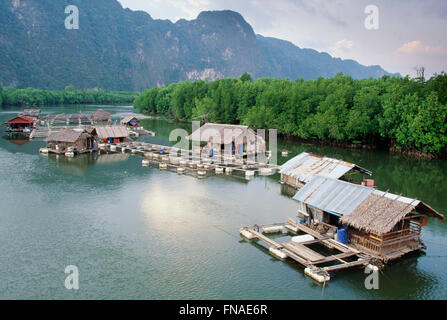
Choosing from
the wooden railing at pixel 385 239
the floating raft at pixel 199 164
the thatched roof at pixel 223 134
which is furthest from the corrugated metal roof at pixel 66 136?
the wooden railing at pixel 385 239

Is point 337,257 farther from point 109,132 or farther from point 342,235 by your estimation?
point 109,132

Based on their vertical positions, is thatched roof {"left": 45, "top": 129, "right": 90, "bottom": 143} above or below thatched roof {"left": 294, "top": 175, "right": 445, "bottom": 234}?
above

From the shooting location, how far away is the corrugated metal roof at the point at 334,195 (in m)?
18.9

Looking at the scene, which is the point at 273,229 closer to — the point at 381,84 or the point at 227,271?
the point at 227,271

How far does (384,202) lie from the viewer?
18.1 m

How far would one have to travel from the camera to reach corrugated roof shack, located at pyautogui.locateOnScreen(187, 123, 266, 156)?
42.5m

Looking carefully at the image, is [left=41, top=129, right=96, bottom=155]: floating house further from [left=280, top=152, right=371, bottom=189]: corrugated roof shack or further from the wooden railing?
the wooden railing

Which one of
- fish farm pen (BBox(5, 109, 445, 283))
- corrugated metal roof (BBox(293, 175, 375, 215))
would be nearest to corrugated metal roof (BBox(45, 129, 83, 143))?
fish farm pen (BBox(5, 109, 445, 283))

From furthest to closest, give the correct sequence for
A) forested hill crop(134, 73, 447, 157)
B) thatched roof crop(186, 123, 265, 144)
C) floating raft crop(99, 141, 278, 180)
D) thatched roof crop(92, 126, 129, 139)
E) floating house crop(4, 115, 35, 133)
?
floating house crop(4, 115, 35, 133) < thatched roof crop(92, 126, 129, 139) < forested hill crop(134, 73, 447, 157) < thatched roof crop(186, 123, 265, 144) < floating raft crop(99, 141, 278, 180)

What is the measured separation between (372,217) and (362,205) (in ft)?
3.54

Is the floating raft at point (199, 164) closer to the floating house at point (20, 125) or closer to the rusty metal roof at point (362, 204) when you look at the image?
the rusty metal roof at point (362, 204)

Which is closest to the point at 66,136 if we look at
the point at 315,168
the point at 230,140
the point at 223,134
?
the point at 223,134

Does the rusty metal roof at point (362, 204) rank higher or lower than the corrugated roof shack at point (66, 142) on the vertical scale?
lower

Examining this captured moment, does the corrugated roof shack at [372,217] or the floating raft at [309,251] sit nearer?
the floating raft at [309,251]
